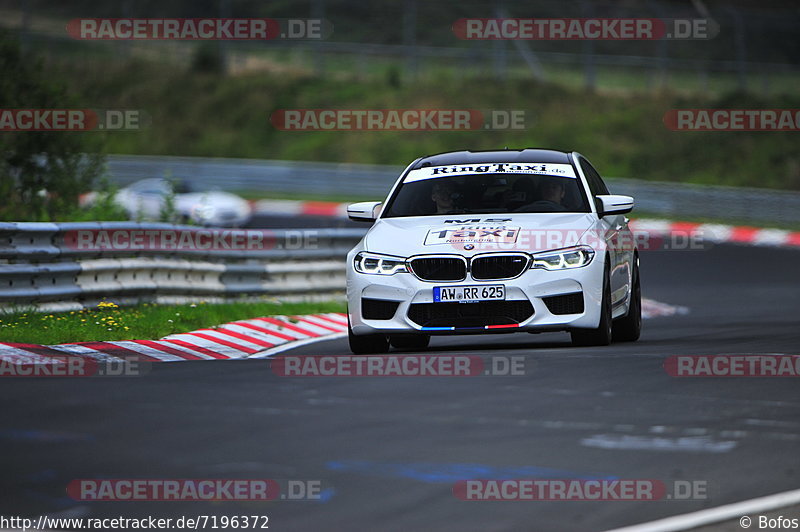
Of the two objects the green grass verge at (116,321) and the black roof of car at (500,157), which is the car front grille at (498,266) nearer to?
the black roof of car at (500,157)

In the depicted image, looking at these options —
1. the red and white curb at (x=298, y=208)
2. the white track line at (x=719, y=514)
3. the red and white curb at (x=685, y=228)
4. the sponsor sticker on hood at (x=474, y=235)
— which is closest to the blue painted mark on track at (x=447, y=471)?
the white track line at (x=719, y=514)

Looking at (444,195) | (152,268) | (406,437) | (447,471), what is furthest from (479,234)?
(152,268)

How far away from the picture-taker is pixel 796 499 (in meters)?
6.32

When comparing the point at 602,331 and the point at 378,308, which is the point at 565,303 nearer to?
the point at 602,331

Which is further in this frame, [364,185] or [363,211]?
[364,185]

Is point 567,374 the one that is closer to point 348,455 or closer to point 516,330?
point 516,330

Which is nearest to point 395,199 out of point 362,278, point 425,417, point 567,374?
point 362,278

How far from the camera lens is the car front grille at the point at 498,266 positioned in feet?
36.3

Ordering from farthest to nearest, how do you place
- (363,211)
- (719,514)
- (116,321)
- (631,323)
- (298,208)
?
(298,208) → (116,321) → (631,323) → (363,211) → (719,514)

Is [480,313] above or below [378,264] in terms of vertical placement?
below

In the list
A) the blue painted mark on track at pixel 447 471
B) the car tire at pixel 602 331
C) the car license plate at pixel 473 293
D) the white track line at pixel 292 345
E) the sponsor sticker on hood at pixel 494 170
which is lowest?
the blue painted mark on track at pixel 447 471

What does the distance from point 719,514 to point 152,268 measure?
10.0 meters

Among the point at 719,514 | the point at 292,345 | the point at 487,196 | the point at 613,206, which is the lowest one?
the point at 719,514

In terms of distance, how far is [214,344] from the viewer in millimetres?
12641
